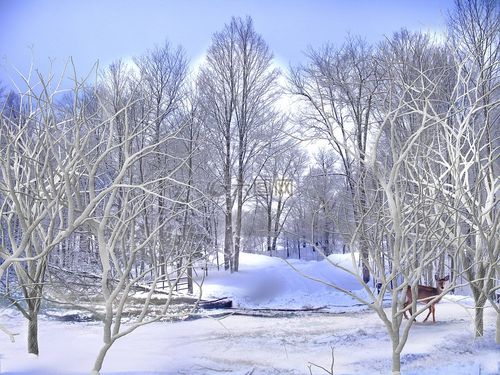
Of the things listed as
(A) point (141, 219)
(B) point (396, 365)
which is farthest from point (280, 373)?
(A) point (141, 219)

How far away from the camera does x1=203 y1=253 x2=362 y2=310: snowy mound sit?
5.80 m

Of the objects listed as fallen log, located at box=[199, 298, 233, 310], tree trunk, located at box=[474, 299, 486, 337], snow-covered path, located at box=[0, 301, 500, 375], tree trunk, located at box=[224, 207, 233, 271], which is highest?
tree trunk, located at box=[224, 207, 233, 271]

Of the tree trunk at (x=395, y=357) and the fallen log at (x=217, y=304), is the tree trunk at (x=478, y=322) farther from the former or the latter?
the fallen log at (x=217, y=304)

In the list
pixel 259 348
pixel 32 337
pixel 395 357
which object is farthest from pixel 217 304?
pixel 395 357

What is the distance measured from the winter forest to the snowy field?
23 millimetres

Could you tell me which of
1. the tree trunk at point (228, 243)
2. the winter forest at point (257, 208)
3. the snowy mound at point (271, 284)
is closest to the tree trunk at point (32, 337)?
the winter forest at point (257, 208)

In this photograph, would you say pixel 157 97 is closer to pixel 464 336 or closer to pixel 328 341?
pixel 328 341

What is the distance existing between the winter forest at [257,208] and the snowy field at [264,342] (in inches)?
0.9

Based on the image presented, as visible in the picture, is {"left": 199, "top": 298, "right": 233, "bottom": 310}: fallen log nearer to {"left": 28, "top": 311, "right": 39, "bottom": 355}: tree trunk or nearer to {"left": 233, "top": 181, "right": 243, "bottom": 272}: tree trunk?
{"left": 233, "top": 181, "right": 243, "bottom": 272}: tree trunk

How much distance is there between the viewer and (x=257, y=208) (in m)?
6.14

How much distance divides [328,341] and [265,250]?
6.24 ft

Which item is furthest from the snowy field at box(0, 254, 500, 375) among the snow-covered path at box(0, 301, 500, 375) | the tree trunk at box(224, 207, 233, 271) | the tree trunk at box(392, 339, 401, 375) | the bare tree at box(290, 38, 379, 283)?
the bare tree at box(290, 38, 379, 283)

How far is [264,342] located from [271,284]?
148 cm

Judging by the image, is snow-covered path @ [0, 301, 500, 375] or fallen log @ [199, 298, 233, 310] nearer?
snow-covered path @ [0, 301, 500, 375]
